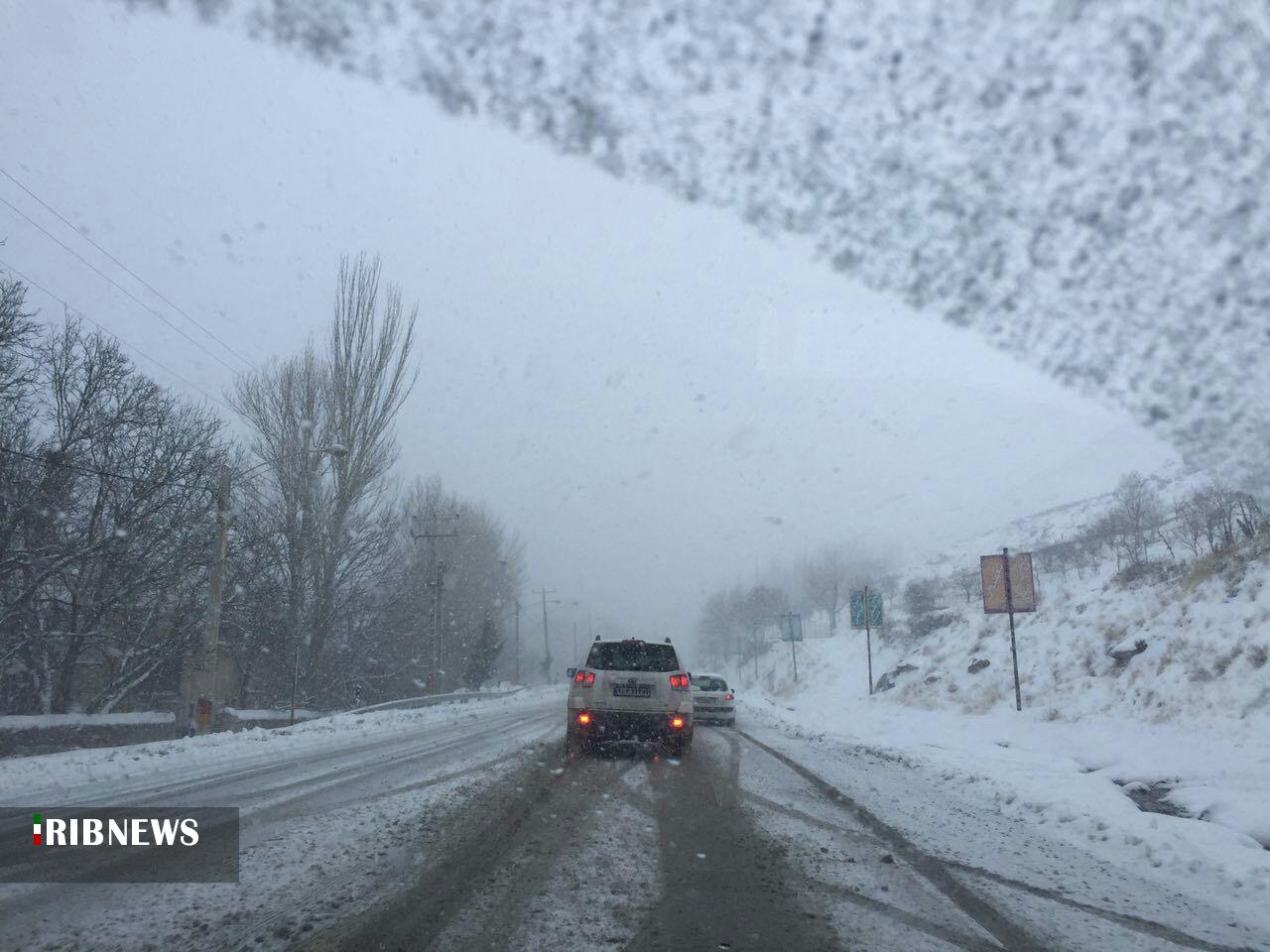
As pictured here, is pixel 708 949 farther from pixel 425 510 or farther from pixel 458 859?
pixel 425 510

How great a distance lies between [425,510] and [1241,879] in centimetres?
5010

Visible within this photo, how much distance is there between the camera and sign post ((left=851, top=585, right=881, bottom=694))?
30781 mm

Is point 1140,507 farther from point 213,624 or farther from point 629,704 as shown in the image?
point 213,624

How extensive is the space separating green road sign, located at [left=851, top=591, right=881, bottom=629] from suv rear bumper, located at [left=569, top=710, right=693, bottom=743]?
840 inches

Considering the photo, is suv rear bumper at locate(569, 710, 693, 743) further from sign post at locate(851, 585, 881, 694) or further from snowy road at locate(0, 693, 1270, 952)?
sign post at locate(851, 585, 881, 694)

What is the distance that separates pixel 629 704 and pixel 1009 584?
1216 centimetres

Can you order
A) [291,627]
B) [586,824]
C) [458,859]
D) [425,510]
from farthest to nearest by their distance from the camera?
[425,510]
[291,627]
[586,824]
[458,859]

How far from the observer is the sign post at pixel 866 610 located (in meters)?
30.8

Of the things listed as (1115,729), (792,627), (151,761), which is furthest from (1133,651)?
(792,627)

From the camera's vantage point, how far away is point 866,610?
99.6ft

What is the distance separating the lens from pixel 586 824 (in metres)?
6.70

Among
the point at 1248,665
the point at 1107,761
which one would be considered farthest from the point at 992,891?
the point at 1248,665

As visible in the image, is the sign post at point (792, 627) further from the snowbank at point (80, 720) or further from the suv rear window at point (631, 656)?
the suv rear window at point (631, 656)

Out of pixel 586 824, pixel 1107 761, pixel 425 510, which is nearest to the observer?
pixel 586 824
